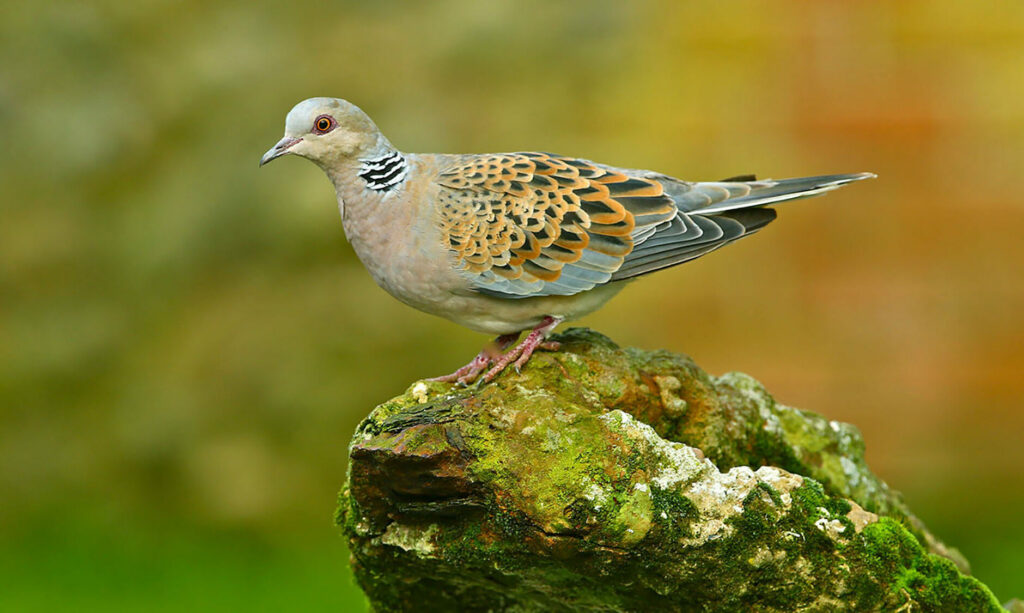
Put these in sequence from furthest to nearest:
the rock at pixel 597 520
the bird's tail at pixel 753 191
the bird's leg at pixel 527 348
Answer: the bird's tail at pixel 753 191 → the bird's leg at pixel 527 348 → the rock at pixel 597 520

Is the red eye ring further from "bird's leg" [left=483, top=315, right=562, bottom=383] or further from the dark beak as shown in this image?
"bird's leg" [left=483, top=315, right=562, bottom=383]

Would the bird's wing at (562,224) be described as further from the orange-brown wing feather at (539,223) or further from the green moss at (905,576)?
the green moss at (905,576)

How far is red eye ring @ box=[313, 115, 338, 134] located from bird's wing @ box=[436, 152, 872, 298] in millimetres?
497

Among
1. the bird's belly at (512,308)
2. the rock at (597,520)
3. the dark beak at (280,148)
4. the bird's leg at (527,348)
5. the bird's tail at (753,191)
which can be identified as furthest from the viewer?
the bird's tail at (753,191)

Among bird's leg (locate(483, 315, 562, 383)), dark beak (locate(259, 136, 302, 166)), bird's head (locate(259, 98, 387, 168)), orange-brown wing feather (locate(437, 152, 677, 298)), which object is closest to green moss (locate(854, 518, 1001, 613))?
bird's leg (locate(483, 315, 562, 383))

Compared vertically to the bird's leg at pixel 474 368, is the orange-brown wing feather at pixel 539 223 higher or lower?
higher

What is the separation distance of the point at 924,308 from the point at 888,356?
1.57ft

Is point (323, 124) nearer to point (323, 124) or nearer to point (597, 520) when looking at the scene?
point (323, 124)

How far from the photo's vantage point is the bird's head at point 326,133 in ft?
16.0

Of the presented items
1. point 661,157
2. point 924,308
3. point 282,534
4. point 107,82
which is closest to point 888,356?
point 924,308

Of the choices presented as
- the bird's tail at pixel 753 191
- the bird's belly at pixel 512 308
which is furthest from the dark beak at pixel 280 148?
the bird's tail at pixel 753 191

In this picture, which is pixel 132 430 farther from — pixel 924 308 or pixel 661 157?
pixel 924 308

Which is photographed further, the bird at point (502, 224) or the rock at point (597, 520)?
the bird at point (502, 224)

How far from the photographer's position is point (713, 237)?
5.05m
